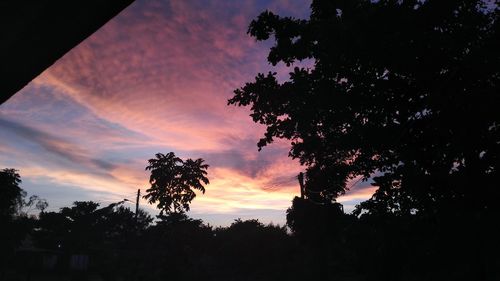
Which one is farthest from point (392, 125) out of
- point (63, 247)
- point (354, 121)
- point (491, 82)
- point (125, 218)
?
point (125, 218)

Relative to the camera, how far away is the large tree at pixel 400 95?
899 centimetres

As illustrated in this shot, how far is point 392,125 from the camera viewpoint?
10281 millimetres

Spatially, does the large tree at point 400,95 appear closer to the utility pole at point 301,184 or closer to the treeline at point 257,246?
the treeline at point 257,246

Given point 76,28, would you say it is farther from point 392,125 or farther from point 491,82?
point 491,82

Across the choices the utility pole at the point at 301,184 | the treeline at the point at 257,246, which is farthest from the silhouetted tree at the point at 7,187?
the utility pole at the point at 301,184

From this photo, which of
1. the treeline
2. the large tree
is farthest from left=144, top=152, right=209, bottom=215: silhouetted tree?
the large tree

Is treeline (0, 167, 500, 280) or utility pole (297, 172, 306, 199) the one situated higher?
utility pole (297, 172, 306, 199)

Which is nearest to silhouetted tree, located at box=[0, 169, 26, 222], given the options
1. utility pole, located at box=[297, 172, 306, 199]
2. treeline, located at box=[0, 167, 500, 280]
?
treeline, located at box=[0, 167, 500, 280]

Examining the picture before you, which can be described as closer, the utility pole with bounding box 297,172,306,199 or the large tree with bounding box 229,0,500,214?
the large tree with bounding box 229,0,500,214

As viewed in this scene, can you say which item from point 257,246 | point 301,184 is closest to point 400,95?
point 301,184

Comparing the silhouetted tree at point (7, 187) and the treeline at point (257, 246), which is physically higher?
the silhouetted tree at point (7, 187)

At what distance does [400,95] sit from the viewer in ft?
33.1

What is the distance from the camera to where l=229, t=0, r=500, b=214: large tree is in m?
8.99

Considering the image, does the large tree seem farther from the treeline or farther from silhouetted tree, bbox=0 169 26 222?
silhouetted tree, bbox=0 169 26 222
